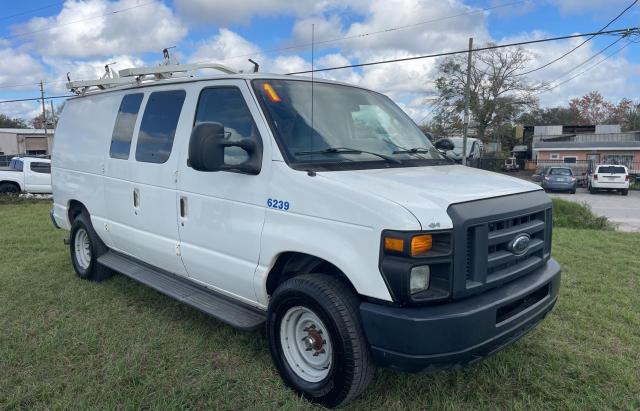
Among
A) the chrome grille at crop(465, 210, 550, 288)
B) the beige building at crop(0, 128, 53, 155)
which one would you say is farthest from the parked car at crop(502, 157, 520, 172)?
the beige building at crop(0, 128, 53, 155)

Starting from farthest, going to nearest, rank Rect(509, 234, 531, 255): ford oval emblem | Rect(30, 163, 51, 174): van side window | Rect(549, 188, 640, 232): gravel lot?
Rect(30, 163, 51, 174): van side window
Rect(549, 188, 640, 232): gravel lot
Rect(509, 234, 531, 255): ford oval emblem

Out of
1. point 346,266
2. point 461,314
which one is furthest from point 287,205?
point 461,314

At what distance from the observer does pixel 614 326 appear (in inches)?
174

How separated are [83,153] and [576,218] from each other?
414 inches

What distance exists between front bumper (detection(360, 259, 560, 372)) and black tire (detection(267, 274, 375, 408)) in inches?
4.4

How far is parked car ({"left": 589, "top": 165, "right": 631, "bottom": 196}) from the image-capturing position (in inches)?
1102

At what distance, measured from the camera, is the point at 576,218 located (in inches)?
448

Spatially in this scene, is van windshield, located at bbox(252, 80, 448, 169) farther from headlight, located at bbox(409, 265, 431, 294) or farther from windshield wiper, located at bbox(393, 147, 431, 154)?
headlight, located at bbox(409, 265, 431, 294)

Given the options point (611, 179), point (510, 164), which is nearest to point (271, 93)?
point (611, 179)

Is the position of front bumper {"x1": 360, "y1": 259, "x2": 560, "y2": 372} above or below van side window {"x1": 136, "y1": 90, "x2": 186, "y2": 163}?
below

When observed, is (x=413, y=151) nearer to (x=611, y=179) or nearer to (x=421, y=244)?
(x=421, y=244)

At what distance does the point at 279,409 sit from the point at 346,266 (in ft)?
3.55

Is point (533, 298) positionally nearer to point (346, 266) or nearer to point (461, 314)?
point (461, 314)

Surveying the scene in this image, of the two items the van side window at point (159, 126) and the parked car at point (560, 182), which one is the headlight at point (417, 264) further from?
the parked car at point (560, 182)
